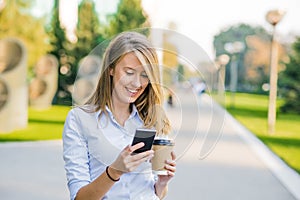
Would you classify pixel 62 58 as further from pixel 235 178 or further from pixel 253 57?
pixel 253 57

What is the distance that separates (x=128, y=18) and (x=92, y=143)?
22.6 meters

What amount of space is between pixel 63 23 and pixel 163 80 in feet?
77.8

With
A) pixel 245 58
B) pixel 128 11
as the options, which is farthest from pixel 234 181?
pixel 245 58

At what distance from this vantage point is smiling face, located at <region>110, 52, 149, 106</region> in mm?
1350

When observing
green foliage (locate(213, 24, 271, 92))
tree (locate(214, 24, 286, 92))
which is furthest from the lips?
green foliage (locate(213, 24, 271, 92))

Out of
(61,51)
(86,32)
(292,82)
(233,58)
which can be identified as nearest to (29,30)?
(61,51)

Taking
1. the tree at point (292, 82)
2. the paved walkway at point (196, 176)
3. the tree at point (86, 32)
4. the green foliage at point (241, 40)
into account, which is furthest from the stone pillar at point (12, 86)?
the green foliage at point (241, 40)

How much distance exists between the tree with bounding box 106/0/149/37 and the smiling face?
69.6ft

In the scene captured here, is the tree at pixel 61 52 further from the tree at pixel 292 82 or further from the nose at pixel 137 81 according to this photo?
the nose at pixel 137 81

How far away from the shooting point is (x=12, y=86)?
12.1 metres

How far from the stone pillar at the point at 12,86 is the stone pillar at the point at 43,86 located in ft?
24.2

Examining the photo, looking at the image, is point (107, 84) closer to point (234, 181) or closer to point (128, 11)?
point (234, 181)

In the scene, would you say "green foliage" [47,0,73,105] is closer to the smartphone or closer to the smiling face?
the smiling face

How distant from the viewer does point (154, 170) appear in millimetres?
1399
